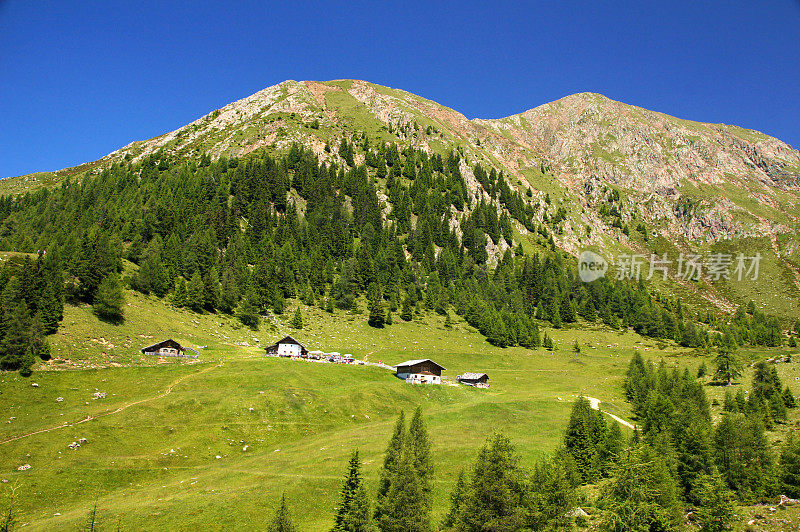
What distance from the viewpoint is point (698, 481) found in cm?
3772

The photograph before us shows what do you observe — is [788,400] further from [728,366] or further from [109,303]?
[109,303]

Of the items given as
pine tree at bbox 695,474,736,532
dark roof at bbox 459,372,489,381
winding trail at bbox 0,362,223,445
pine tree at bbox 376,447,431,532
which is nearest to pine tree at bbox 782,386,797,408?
dark roof at bbox 459,372,489,381

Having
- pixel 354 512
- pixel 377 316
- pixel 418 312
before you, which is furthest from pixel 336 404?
pixel 418 312

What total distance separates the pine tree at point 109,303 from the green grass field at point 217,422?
8.06 feet

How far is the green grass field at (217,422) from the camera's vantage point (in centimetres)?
4216

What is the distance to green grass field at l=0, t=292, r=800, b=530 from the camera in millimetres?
42156

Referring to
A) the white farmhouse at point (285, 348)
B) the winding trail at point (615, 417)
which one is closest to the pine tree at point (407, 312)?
the white farmhouse at point (285, 348)

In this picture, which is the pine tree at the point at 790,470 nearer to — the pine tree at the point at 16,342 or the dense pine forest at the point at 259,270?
the pine tree at the point at 16,342

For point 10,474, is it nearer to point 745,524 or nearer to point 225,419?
point 225,419

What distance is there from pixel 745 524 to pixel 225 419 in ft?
193

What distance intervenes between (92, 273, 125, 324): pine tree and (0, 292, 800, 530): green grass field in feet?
8.06

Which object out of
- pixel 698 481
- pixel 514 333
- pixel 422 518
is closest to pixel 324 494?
pixel 422 518

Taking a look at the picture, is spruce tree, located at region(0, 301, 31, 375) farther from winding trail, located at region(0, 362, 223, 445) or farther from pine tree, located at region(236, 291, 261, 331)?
pine tree, located at region(236, 291, 261, 331)

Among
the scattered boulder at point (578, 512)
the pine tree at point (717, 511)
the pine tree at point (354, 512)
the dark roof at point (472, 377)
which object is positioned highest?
the pine tree at point (717, 511)
